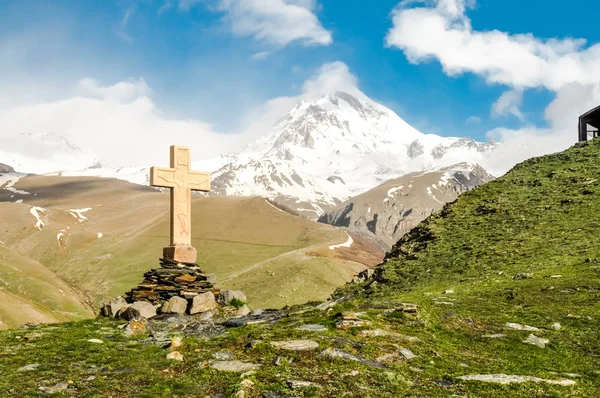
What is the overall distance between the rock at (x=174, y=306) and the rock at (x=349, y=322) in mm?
8903

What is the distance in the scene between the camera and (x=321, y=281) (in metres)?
104

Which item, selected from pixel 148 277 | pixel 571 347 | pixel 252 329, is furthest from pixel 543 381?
pixel 148 277

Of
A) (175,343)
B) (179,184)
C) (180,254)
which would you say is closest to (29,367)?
(175,343)

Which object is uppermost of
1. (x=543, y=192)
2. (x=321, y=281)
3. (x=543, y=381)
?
(x=543, y=192)

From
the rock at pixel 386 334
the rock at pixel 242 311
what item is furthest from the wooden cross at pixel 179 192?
the rock at pixel 386 334

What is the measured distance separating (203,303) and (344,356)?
10938 millimetres

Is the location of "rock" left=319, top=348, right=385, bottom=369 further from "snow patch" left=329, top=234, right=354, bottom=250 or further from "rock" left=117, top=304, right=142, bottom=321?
"snow patch" left=329, top=234, right=354, bottom=250

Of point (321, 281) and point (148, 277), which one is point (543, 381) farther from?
point (321, 281)

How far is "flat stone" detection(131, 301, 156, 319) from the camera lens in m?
20.0

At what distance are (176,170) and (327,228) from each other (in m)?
153

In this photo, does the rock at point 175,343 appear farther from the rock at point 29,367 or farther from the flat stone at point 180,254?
the flat stone at point 180,254

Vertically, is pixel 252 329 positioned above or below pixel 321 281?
above

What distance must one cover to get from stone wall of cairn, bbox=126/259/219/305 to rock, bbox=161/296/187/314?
63cm

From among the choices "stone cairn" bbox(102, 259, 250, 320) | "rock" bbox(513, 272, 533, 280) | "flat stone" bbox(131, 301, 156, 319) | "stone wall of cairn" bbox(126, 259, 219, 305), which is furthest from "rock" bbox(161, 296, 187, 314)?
"rock" bbox(513, 272, 533, 280)
